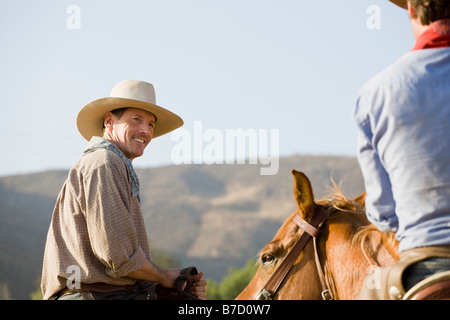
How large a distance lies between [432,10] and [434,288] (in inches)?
52.3

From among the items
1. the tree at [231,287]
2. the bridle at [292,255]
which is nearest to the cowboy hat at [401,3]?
the bridle at [292,255]

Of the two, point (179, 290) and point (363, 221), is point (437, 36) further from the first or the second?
point (179, 290)

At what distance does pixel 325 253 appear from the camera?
394cm

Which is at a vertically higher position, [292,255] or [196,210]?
[292,255]

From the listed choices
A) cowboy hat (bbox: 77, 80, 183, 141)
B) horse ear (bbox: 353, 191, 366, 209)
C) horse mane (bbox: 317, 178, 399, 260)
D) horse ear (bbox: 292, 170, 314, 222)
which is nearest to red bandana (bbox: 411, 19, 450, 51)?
horse mane (bbox: 317, 178, 399, 260)

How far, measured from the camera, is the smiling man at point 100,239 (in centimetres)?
378

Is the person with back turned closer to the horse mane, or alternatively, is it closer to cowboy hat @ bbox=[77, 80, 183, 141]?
the horse mane

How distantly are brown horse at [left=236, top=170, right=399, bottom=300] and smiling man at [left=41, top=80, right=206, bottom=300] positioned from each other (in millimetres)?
667

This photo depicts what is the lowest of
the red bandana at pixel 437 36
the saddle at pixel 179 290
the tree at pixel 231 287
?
the tree at pixel 231 287

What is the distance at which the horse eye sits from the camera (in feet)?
13.6

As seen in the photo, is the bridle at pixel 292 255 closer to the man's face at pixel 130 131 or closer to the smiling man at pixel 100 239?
the smiling man at pixel 100 239

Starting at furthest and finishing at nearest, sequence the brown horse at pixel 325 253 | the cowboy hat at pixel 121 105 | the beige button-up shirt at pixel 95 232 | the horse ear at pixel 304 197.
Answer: the cowboy hat at pixel 121 105, the horse ear at pixel 304 197, the beige button-up shirt at pixel 95 232, the brown horse at pixel 325 253

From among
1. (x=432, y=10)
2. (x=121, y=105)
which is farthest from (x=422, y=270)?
(x=121, y=105)
